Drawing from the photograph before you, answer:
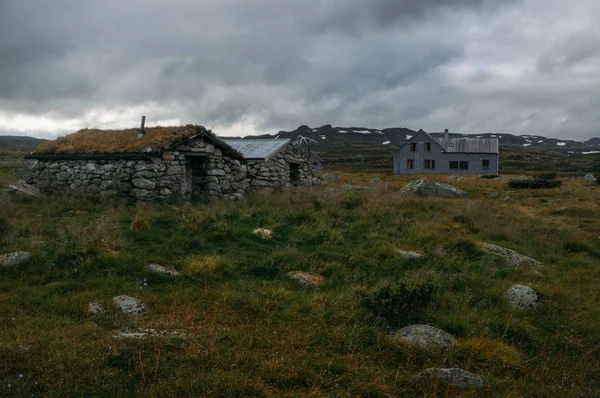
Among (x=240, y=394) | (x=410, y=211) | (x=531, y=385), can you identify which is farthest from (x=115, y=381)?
(x=410, y=211)

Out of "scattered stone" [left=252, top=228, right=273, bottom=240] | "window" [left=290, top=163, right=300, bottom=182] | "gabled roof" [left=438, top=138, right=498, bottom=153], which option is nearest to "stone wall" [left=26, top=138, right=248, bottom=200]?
"scattered stone" [left=252, top=228, right=273, bottom=240]

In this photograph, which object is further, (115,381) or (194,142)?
(194,142)

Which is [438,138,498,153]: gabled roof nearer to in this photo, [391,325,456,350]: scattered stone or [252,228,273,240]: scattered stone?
[252,228,273,240]: scattered stone

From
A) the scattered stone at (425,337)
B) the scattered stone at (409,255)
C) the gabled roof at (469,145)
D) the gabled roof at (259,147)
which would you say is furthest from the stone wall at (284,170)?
the gabled roof at (469,145)

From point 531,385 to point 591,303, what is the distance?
362 cm

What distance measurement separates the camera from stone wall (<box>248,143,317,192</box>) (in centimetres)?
1839

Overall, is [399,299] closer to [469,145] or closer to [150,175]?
[150,175]

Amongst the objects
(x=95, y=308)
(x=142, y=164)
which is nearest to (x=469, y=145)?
(x=142, y=164)

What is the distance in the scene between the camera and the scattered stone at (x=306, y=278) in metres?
7.01

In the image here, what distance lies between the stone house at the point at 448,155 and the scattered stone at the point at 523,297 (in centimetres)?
4831

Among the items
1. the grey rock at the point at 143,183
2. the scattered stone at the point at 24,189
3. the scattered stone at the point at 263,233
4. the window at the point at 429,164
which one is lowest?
the scattered stone at the point at 263,233

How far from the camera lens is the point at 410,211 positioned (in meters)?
13.1

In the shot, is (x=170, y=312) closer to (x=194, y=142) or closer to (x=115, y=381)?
(x=115, y=381)

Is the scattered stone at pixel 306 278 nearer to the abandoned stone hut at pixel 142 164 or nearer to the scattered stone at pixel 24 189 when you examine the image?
the abandoned stone hut at pixel 142 164
